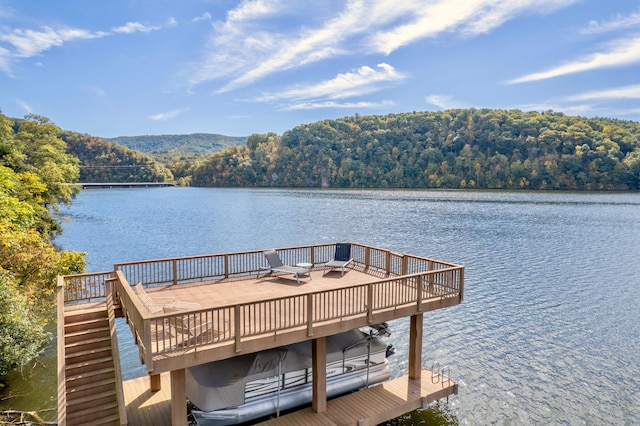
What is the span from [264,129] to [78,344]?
15853cm

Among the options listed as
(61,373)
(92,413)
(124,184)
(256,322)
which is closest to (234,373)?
(256,322)

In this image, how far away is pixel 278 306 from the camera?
912 centimetres

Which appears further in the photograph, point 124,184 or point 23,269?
point 124,184

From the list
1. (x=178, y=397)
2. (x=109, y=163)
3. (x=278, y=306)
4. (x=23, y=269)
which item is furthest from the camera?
(x=109, y=163)

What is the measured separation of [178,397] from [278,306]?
9.60 ft

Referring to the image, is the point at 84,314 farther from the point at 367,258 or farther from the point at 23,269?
the point at 23,269

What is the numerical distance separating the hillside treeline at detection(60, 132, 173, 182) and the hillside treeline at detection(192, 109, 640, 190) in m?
20.6

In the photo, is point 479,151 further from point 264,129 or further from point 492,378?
point 492,378

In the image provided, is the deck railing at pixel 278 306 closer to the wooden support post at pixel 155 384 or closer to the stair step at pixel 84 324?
the stair step at pixel 84 324

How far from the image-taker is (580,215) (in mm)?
49188

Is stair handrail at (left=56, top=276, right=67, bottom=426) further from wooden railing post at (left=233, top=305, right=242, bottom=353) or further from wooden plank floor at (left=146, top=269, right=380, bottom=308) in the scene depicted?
wooden railing post at (left=233, top=305, right=242, bottom=353)

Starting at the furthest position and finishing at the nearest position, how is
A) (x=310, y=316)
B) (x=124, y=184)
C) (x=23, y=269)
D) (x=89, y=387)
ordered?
1. (x=124, y=184)
2. (x=23, y=269)
3. (x=310, y=316)
4. (x=89, y=387)

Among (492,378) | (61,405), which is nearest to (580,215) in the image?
(492,378)

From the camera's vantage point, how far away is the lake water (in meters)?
11.4
